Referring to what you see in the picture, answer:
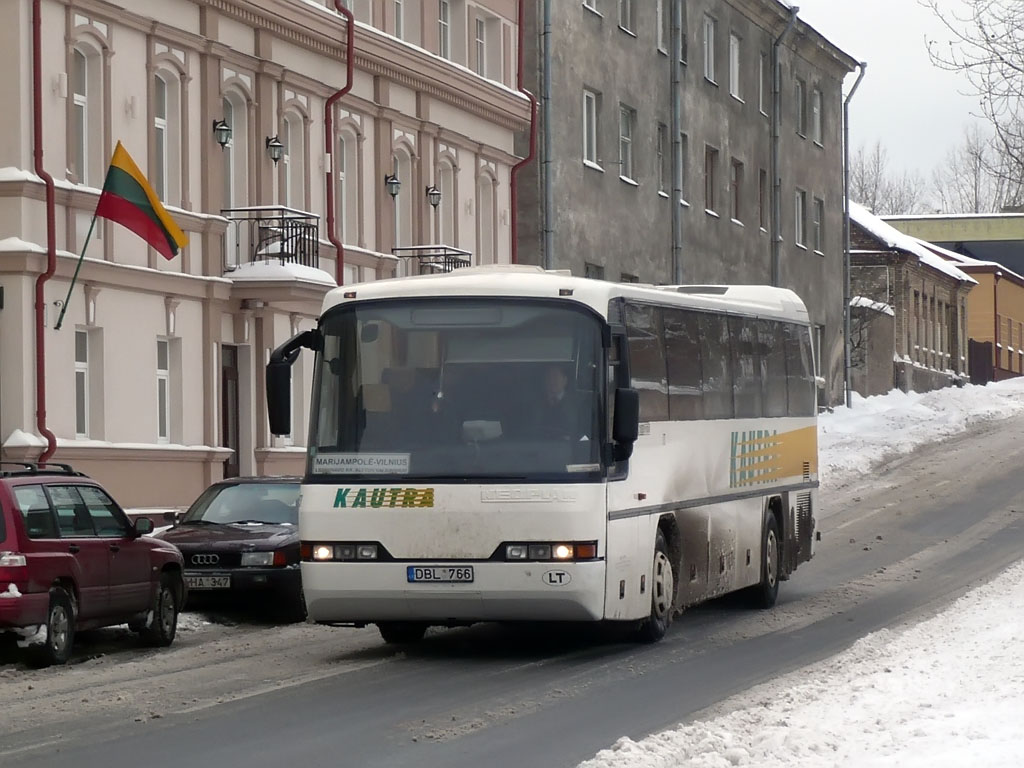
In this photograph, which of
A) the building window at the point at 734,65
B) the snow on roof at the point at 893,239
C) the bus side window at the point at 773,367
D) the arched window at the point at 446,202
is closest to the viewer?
the bus side window at the point at 773,367

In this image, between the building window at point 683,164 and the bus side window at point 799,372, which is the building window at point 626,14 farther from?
the bus side window at point 799,372

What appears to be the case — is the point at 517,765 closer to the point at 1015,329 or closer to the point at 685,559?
the point at 685,559

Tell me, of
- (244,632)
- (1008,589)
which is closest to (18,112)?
(244,632)

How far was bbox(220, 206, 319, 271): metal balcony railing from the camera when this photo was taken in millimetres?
29969

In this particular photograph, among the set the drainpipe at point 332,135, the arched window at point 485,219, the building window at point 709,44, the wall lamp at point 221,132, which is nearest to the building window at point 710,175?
the building window at point 709,44

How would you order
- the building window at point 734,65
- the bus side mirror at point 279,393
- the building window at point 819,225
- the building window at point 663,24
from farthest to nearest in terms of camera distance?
the building window at point 819,225 < the building window at point 734,65 < the building window at point 663,24 < the bus side mirror at point 279,393

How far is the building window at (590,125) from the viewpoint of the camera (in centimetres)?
4356

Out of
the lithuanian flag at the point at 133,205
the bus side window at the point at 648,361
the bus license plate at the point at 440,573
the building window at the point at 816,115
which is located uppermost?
the building window at the point at 816,115

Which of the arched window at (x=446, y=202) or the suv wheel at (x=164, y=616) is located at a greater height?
the arched window at (x=446, y=202)

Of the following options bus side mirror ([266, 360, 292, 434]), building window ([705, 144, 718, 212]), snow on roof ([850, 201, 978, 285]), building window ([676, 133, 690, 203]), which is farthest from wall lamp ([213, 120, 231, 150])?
snow on roof ([850, 201, 978, 285])

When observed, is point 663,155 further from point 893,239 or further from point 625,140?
point 893,239

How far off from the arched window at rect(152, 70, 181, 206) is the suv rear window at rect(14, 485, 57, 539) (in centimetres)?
1253

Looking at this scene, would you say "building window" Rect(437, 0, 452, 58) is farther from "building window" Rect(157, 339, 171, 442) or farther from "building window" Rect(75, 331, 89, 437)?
"building window" Rect(75, 331, 89, 437)

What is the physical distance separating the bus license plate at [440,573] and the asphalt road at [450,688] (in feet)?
2.13
